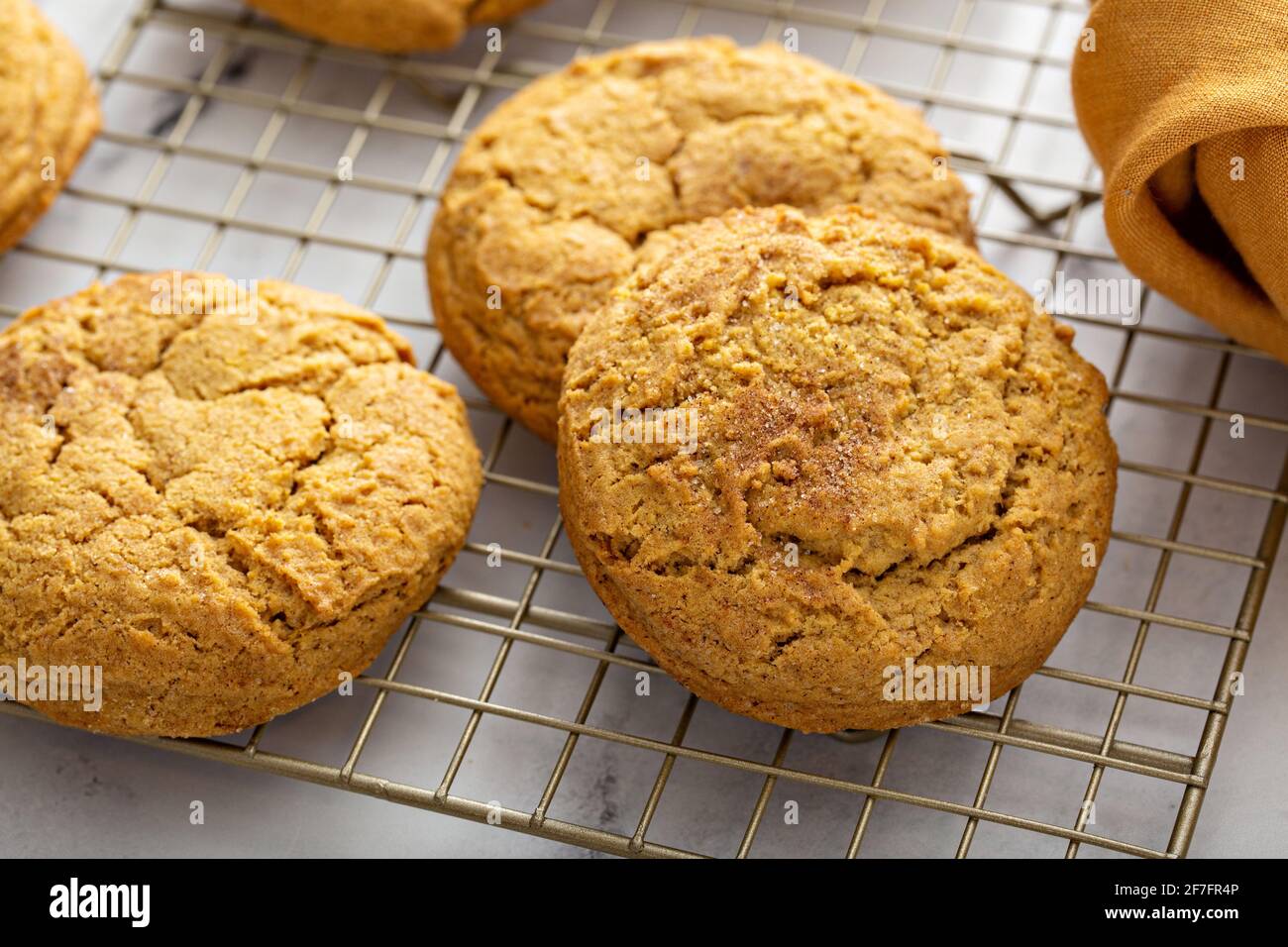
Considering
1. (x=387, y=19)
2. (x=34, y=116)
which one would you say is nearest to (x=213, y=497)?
(x=34, y=116)

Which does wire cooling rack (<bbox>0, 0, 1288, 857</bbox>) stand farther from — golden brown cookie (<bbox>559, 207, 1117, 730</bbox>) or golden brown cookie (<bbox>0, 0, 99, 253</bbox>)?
golden brown cookie (<bbox>559, 207, 1117, 730</bbox>)

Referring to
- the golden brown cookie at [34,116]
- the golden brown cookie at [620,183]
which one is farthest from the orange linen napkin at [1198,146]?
the golden brown cookie at [34,116]

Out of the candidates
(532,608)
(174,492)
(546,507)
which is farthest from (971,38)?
(174,492)

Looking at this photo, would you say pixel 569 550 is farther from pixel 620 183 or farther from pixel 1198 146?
pixel 1198 146

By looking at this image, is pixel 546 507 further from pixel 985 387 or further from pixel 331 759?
pixel 985 387

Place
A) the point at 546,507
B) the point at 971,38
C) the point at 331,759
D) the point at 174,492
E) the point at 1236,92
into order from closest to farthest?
the point at 1236,92 < the point at 174,492 < the point at 331,759 < the point at 546,507 < the point at 971,38

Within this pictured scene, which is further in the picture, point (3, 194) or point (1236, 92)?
point (3, 194)
